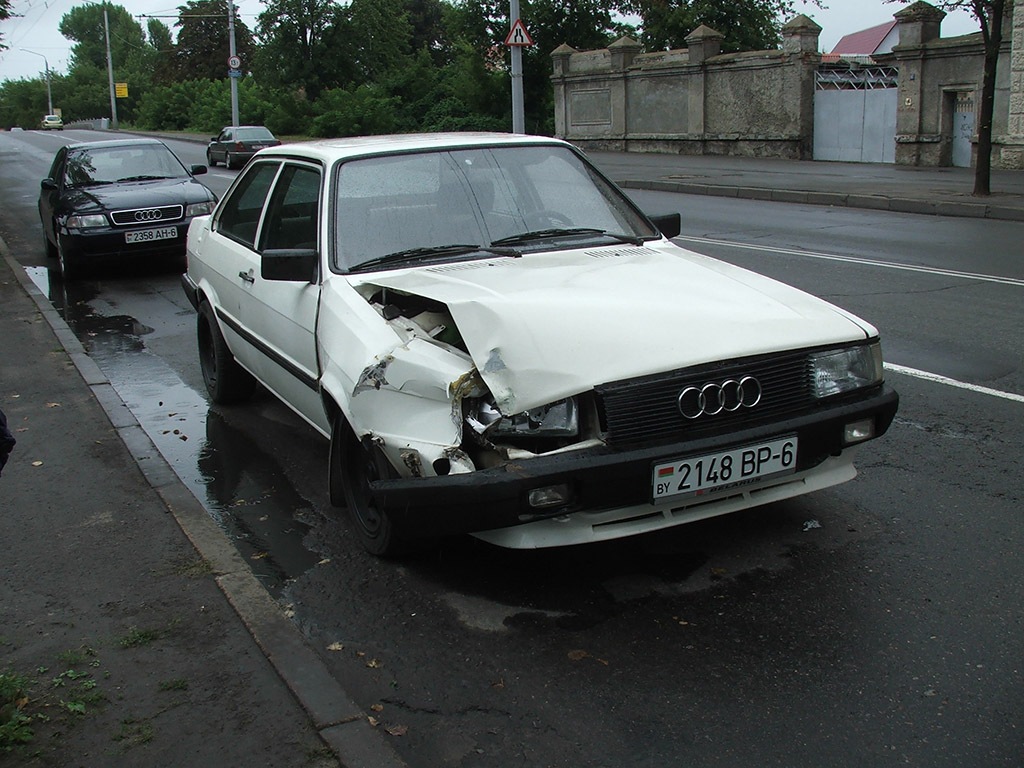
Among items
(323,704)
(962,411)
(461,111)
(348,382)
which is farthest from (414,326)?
(461,111)

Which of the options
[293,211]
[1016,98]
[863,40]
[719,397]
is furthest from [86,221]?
[863,40]

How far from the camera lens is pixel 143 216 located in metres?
12.6

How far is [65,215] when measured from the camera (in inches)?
500

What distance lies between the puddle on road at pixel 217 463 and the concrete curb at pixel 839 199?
1293 cm

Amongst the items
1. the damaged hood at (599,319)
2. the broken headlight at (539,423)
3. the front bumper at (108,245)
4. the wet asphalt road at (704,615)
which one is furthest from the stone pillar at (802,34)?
the broken headlight at (539,423)

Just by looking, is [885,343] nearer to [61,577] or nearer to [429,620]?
[429,620]

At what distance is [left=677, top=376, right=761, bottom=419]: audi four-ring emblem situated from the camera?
379 centimetres

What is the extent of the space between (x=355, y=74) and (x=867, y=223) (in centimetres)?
5197

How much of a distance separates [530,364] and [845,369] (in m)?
1.33

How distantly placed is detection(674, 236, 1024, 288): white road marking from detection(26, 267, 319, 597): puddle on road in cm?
731

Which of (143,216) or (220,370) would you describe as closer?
(220,370)

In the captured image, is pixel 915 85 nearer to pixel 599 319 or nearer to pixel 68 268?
pixel 68 268

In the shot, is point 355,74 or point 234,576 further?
point 355,74

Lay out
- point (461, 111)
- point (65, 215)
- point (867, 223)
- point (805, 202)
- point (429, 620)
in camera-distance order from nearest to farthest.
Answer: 1. point (429, 620)
2. point (65, 215)
3. point (867, 223)
4. point (805, 202)
5. point (461, 111)
